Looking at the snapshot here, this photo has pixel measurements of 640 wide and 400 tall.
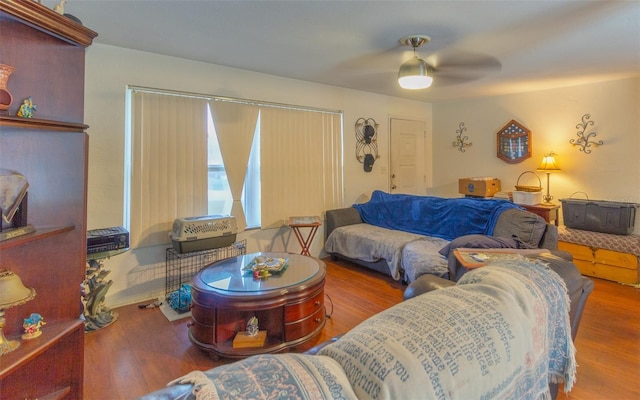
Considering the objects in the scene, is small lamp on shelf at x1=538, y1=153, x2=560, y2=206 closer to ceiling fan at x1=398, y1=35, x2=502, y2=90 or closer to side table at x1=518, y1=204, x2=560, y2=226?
side table at x1=518, y1=204, x2=560, y2=226

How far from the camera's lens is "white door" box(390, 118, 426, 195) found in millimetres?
5148

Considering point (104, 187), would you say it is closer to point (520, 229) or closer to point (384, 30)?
point (384, 30)

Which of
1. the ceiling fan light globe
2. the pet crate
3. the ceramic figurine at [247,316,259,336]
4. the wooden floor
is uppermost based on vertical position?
the ceiling fan light globe

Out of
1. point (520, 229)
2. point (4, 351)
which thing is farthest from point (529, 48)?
point (4, 351)

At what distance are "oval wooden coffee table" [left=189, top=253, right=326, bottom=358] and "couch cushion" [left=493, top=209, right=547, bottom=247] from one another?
1.74 metres

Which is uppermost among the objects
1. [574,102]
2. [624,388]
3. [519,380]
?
[574,102]

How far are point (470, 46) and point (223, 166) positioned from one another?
2.67 meters

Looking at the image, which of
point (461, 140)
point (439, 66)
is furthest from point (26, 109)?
point (461, 140)

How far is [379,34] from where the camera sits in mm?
2549

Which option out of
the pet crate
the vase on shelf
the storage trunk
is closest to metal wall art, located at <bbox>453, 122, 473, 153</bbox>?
the storage trunk

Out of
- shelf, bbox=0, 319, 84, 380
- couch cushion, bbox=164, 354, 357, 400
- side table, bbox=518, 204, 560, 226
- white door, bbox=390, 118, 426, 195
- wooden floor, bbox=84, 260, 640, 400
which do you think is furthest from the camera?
white door, bbox=390, 118, 426, 195

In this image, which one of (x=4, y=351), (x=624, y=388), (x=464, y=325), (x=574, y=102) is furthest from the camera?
(x=574, y=102)

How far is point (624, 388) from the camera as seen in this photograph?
5.92 feet

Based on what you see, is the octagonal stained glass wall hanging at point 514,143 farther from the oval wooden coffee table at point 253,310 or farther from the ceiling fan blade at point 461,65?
the oval wooden coffee table at point 253,310
